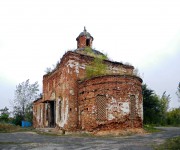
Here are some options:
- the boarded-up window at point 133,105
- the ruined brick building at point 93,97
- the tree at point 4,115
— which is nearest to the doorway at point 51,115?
the ruined brick building at point 93,97

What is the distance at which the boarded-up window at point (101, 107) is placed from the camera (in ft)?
64.1

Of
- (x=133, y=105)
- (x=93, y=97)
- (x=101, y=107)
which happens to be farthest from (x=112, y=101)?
(x=133, y=105)

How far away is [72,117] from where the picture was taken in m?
21.6

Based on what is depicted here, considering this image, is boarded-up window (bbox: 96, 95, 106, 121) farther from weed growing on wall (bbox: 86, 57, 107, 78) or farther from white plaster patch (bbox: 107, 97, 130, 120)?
weed growing on wall (bbox: 86, 57, 107, 78)

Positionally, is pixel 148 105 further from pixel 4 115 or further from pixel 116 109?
pixel 4 115

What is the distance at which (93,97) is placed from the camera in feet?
65.4

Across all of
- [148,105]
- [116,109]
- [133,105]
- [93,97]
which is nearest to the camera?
[116,109]

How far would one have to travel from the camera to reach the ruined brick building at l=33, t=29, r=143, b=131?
19.5m

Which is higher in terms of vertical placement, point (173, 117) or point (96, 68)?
point (96, 68)

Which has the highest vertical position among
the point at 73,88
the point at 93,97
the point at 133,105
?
the point at 73,88

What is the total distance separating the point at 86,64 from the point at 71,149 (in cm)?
1303

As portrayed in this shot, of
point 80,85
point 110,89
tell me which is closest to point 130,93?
point 110,89

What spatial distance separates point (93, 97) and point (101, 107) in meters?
1.02

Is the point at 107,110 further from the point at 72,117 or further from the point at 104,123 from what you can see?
the point at 72,117
